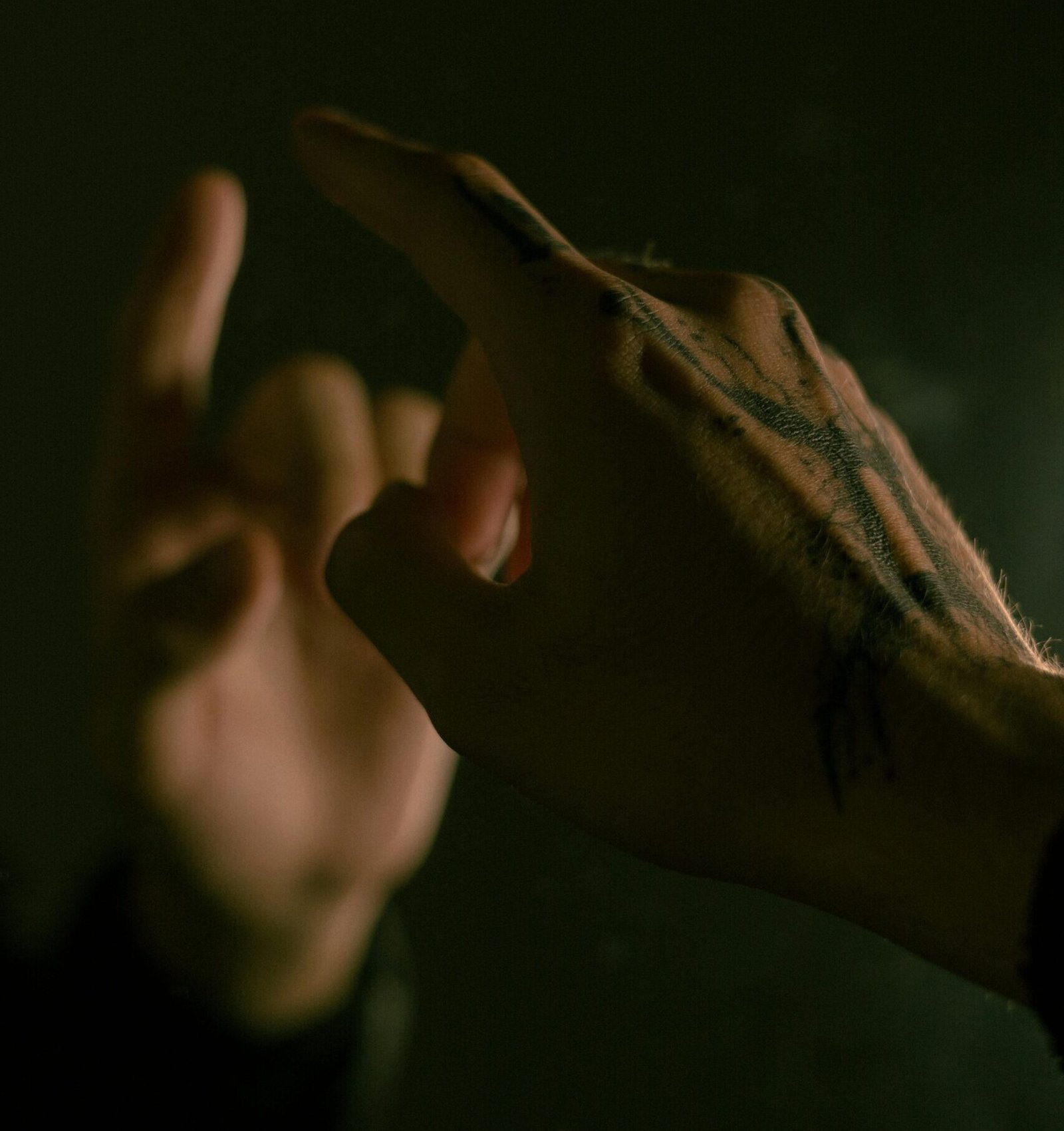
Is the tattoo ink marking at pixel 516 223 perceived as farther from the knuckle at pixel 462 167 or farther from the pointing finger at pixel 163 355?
the pointing finger at pixel 163 355

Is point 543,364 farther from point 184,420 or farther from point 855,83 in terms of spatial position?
point 855,83

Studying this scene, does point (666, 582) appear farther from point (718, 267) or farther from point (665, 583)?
point (718, 267)

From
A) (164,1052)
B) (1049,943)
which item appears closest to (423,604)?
(1049,943)

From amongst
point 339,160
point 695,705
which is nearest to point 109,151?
point 339,160

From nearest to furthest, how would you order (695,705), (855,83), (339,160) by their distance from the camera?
(695,705), (339,160), (855,83)

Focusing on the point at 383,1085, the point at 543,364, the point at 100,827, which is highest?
the point at 543,364

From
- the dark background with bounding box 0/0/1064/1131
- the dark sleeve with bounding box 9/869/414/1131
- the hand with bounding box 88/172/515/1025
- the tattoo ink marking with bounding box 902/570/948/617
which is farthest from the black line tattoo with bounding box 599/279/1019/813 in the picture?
the dark sleeve with bounding box 9/869/414/1131
